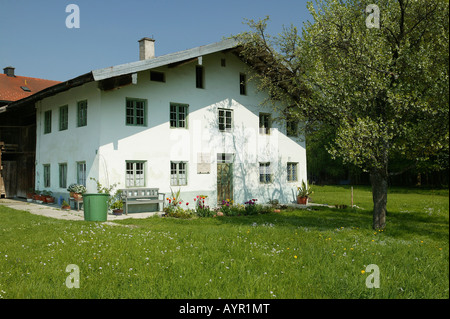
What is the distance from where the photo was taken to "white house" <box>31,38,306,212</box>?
17812 mm

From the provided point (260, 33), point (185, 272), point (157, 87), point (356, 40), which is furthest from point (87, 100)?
point (185, 272)

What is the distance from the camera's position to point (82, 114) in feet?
63.1

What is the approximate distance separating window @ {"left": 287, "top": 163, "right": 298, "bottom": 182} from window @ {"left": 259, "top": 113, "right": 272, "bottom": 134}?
8.90 feet

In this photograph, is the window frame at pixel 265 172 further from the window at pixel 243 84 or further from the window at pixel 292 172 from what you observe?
the window at pixel 243 84

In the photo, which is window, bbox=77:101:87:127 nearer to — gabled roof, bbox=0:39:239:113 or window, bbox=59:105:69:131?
gabled roof, bbox=0:39:239:113

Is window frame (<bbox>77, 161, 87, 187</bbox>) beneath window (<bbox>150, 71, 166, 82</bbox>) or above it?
beneath

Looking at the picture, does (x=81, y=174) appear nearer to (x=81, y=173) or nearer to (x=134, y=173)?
(x=81, y=173)

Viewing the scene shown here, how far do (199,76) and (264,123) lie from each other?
4.91 metres

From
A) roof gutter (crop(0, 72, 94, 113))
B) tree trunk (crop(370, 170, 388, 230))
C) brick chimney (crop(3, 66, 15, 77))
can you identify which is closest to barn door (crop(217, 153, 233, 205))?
roof gutter (crop(0, 72, 94, 113))

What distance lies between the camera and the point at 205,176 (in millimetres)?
20422

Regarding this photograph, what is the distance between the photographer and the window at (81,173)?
1888cm

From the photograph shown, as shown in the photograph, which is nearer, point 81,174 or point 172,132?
point 81,174

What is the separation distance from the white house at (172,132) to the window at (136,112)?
0.05 meters

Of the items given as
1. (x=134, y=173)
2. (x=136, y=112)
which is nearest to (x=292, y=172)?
(x=134, y=173)
